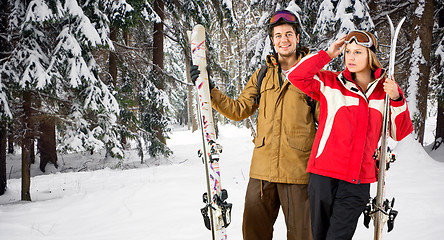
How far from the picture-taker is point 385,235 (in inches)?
131

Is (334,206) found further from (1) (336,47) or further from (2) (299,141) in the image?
(1) (336,47)

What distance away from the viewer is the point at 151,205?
4.68 metres

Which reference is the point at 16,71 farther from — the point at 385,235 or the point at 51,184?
the point at 385,235

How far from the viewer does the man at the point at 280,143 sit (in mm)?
2082

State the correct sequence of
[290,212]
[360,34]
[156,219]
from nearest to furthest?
1. [360,34]
2. [290,212]
3. [156,219]

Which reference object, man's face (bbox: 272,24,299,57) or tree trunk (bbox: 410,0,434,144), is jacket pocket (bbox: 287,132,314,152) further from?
tree trunk (bbox: 410,0,434,144)

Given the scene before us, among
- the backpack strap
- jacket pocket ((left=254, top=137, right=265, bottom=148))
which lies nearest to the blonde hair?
the backpack strap

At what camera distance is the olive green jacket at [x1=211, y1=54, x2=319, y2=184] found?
2094 millimetres

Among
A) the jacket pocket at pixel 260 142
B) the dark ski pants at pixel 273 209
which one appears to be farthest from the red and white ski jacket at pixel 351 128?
the jacket pocket at pixel 260 142

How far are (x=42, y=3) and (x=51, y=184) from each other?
4.36 meters

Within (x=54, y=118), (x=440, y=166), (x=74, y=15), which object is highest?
(x=74, y=15)

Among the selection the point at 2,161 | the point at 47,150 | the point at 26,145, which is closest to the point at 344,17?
the point at 26,145

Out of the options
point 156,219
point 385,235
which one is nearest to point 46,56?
point 156,219

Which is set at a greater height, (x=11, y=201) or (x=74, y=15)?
(x=74, y=15)
